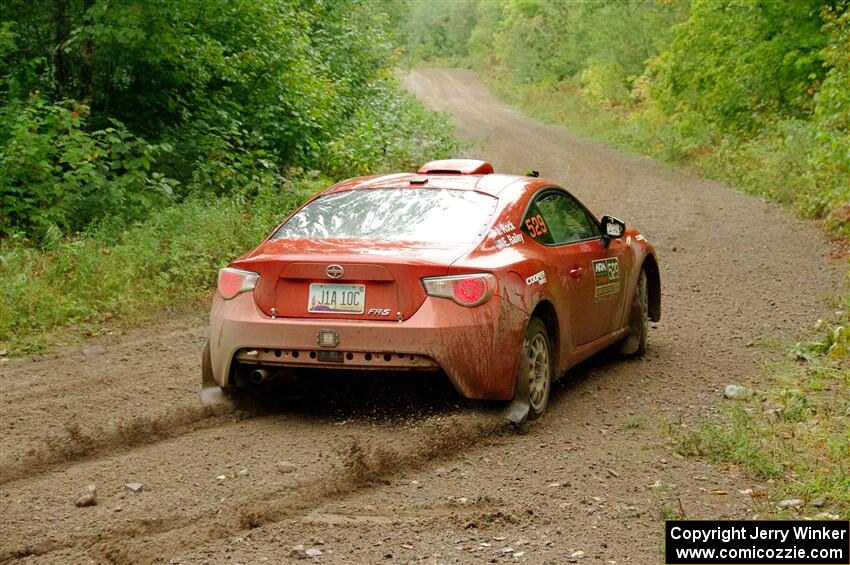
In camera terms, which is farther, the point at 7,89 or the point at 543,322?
the point at 7,89

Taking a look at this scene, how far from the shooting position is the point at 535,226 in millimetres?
7344

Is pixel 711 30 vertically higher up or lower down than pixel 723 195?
higher up

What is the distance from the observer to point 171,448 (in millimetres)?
6082

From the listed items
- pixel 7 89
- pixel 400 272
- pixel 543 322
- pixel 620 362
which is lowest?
pixel 620 362

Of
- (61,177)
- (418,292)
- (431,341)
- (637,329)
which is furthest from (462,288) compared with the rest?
(61,177)

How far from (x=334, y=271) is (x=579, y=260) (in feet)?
6.65

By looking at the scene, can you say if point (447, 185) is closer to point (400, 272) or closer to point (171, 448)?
point (400, 272)

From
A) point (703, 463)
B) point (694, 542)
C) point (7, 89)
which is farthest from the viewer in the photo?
point (7, 89)

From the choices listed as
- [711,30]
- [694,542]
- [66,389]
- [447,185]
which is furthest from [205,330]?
[711,30]

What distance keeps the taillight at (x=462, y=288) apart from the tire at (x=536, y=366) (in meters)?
0.45

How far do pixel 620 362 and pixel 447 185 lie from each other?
233 cm

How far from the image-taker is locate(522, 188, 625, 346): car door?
732 centimetres

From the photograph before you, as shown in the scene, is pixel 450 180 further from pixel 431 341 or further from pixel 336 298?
pixel 431 341

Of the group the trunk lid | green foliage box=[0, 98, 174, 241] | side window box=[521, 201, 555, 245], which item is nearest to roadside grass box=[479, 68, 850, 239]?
side window box=[521, 201, 555, 245]
